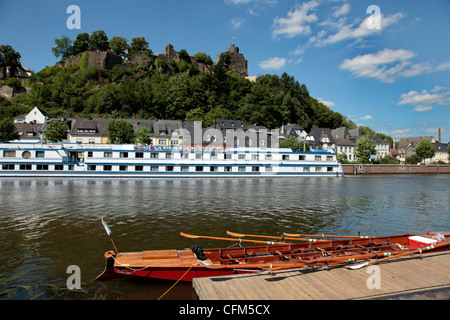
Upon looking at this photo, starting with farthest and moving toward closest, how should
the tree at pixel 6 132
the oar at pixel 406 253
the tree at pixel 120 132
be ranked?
1. the tree at pixel 120 132
2. the tree at pixel 6 132
3. the oar at pixel 406 253

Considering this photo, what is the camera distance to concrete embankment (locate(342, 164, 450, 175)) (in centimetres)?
7725

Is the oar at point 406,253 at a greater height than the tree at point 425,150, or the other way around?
the tree at point 425,150

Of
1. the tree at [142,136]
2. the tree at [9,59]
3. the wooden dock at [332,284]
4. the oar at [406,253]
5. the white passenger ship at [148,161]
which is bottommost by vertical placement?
the wooden dock at [332,284]

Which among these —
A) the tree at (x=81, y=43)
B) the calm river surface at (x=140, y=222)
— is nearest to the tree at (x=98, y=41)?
the tree at (x=81, y=43)

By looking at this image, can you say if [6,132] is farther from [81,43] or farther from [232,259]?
[81,43]

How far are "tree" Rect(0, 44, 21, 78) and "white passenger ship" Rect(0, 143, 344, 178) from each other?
302ft

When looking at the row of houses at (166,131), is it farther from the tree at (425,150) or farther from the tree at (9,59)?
the tree at (425,150)

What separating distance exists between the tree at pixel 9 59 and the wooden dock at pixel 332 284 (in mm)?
140673

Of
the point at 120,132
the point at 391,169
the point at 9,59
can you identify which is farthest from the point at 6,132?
the point at 391,169

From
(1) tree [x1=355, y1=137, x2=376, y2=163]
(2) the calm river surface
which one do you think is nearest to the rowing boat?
(2) the calm river surface

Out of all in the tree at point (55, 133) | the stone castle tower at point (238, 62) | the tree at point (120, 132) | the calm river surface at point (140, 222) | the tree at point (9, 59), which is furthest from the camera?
the stone castle tower at point (238, 62)

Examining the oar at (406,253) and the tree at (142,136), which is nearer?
the oar at (406,253)

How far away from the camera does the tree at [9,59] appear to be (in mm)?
110812

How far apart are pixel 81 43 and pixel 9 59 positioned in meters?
28.7
